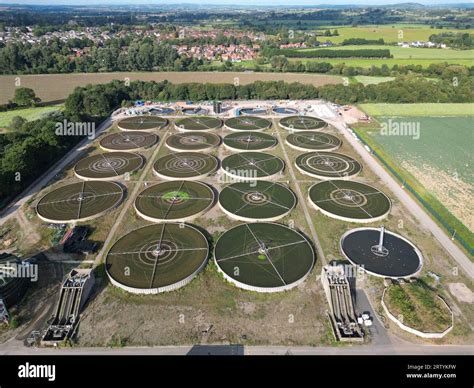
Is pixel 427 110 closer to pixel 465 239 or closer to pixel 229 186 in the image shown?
pixel 465 239

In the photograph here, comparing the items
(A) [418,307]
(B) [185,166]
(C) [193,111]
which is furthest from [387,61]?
(A) [418,307]

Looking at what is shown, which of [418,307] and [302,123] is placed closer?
[418,307]

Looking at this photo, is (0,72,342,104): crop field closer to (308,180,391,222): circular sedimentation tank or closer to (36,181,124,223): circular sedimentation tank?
(36,181,124,223): circular sedimentation tank

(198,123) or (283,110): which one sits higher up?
(283,110)

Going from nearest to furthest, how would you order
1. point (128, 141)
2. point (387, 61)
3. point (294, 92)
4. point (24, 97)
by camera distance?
1. point (128, 141)
2. point (24, 97)
3. point (294, 92)
4. point (387, 61)

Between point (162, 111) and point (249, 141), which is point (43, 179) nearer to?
point (249, 141)
